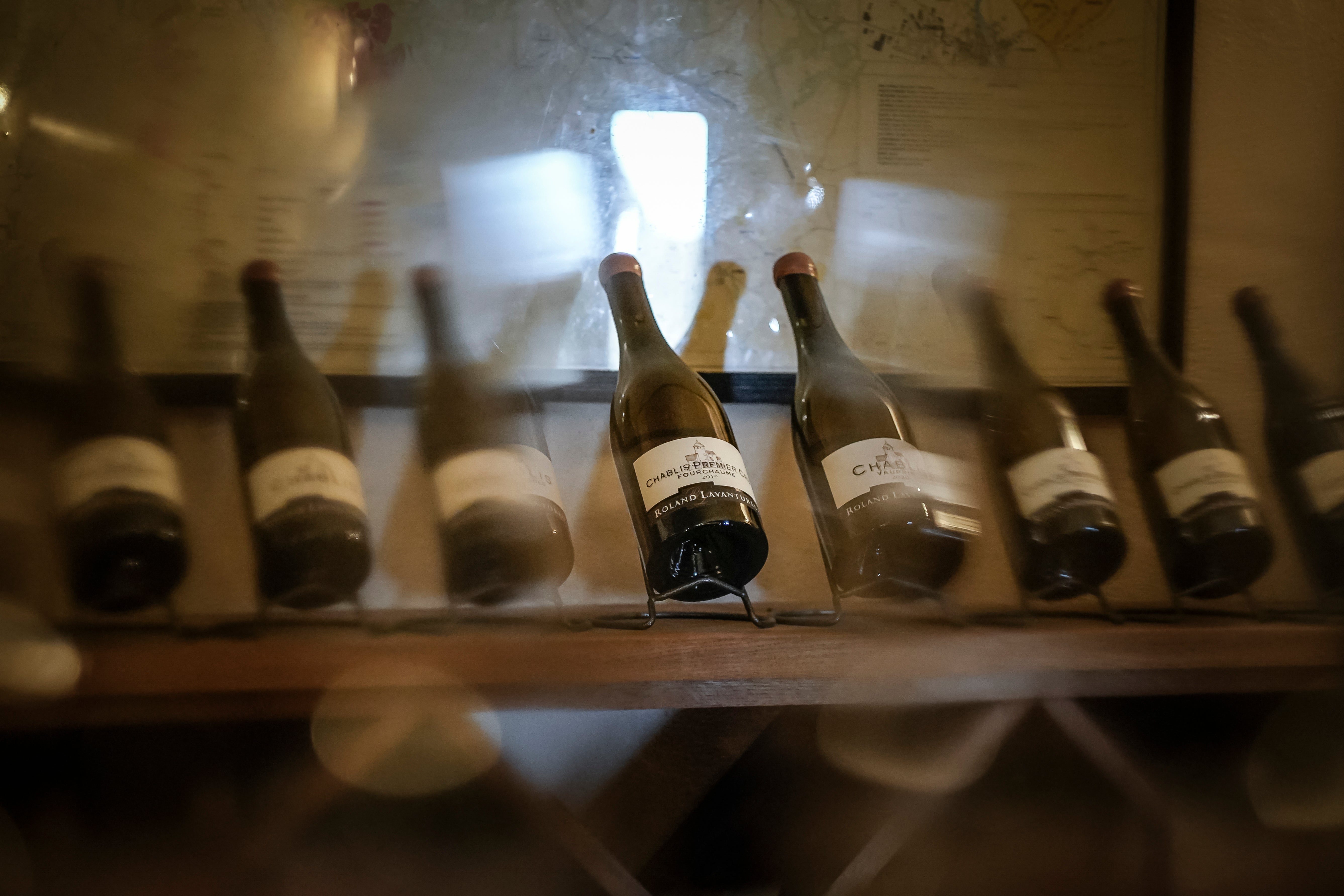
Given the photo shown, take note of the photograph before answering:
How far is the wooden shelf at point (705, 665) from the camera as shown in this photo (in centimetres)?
40

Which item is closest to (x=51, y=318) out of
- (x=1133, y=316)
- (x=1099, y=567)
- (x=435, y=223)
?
(x=435, y=223)

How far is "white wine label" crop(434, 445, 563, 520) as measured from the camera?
51 centimetres

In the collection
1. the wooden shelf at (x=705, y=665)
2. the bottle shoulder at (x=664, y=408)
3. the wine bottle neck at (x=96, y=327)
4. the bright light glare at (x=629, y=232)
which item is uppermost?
the bright light glare at (x=629, y=232)

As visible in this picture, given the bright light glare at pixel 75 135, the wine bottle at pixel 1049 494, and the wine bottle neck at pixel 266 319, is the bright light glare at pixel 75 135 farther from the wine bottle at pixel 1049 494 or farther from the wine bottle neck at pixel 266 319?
the wine bottle at pixel 1049 494

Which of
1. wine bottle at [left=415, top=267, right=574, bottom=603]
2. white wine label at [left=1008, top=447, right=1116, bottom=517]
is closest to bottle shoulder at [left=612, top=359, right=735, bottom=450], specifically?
wine bottle at [left=415, top=267, right=574, bottom=603]

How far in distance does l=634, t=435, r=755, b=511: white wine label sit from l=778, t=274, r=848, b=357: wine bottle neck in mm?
229

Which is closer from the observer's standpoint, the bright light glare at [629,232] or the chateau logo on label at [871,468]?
the chateau logo on label at [871,468]

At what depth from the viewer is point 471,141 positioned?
728 millimetres

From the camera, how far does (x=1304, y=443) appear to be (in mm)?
708

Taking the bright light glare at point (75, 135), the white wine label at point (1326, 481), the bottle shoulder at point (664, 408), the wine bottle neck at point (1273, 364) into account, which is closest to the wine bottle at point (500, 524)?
the bottle shoulder at point (664, 408)

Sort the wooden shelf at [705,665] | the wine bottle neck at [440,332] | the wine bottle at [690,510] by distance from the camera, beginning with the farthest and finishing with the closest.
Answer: the wine bottle neck at [440,332] < the wine bottle at [690,510] < the wooden shelf at [705,665]

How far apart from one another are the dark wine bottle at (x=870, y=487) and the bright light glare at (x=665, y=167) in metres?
0.12

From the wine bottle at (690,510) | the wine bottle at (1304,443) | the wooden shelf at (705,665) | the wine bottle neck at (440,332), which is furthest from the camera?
the wine bottle neck at (440,332)

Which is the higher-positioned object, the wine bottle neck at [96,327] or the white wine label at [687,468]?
the wine bottle neck at [96,327]
